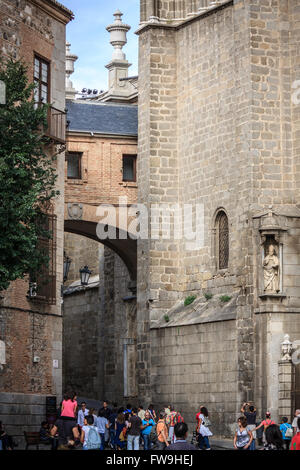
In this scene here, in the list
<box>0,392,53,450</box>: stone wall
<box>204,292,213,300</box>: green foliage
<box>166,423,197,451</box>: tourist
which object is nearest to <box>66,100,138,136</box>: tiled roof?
<box>204,292,213,300</box>: green foliage

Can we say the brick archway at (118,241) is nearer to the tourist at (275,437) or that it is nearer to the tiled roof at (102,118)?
the tiled roof at (102,118)

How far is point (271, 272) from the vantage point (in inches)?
1511

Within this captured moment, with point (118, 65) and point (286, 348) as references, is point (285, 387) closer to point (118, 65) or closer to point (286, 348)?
point (286, 348)

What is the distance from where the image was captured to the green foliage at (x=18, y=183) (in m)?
28.9

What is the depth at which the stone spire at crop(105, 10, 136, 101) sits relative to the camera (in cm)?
5584

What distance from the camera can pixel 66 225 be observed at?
45.0 meters

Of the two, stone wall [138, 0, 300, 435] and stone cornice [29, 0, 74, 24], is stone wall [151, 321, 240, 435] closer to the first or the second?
stone wall [138, 0, 300, 435]

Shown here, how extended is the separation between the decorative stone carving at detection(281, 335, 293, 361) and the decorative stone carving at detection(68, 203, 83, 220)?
31.5ft

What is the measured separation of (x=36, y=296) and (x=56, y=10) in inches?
336

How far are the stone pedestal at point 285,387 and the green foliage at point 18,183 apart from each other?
32.0 ft

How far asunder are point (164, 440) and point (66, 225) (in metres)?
15.4
